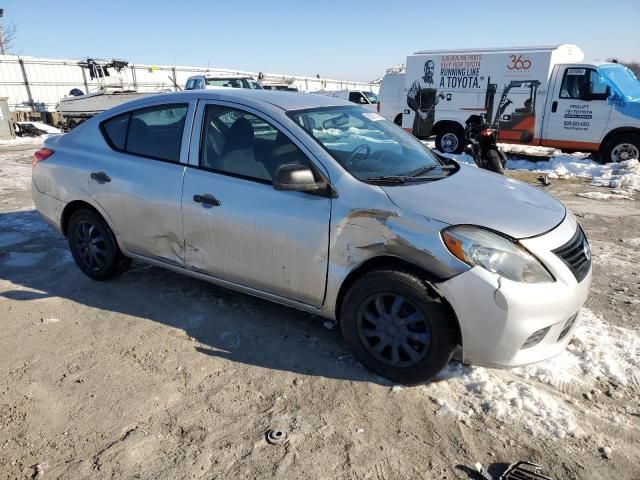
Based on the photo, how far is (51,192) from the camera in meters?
4.36

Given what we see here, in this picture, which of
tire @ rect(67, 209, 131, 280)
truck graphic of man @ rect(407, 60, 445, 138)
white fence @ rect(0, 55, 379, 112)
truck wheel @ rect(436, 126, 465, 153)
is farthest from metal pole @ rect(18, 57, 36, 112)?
tire @ rect(67, 209, 131, 280)

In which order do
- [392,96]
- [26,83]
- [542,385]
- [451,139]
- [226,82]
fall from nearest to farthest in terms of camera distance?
[542,385] → [451,139] → [392,96] → [226,82] → [26,83]

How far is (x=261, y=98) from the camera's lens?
347 centimetres

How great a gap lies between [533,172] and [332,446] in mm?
9360

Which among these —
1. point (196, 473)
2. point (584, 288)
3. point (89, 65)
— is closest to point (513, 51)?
point (584, 288)

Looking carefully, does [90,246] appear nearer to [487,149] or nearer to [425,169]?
[425,169]

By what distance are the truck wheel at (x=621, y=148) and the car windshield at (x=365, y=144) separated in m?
8.42

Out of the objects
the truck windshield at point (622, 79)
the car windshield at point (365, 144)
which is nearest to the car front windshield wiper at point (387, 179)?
the car windshield at point (365, 144)

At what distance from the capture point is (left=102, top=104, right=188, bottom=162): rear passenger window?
3.65m

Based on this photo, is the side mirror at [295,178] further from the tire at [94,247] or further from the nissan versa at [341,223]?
the tire at [94,247]

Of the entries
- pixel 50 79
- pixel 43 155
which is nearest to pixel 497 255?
pixel 43 155

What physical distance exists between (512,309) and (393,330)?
693 mm

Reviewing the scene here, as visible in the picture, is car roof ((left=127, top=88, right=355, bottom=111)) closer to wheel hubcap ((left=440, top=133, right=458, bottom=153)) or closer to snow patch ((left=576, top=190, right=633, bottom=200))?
snow patch ((left=576, top=190, right=633, bottom=200))

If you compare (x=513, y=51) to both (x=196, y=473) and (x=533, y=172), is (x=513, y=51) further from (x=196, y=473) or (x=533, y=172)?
(x=196, y=473)
